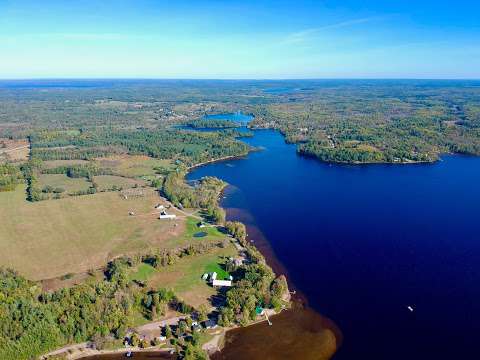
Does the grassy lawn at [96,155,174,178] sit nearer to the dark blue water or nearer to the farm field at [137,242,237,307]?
the dark blue water

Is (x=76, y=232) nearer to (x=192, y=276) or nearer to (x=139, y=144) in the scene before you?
(x=192, y=276)

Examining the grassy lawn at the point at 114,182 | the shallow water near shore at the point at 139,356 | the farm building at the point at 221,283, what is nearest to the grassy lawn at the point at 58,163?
the grassy lawn at the point at 114,182

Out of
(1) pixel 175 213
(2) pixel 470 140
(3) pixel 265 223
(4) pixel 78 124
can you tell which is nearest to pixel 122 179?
(1) pixel 175 213

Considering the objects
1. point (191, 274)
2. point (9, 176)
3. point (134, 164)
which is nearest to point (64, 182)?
point (9, 176)

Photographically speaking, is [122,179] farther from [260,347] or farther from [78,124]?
[78,124]

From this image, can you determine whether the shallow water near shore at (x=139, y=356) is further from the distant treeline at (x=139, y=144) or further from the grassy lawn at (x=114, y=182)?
the distant treeline at (x=139, y=144)
